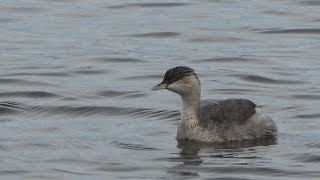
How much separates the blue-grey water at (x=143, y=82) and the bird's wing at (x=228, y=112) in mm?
532

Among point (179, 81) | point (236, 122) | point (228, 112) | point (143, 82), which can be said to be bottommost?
point (143, 82)

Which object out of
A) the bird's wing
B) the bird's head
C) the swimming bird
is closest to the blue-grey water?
the swimming bird

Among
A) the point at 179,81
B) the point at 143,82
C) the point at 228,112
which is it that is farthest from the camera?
the point at 143,82

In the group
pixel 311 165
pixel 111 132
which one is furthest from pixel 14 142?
pixel 311 165

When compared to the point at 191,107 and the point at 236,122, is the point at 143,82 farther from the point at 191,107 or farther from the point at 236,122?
the point at 236,122

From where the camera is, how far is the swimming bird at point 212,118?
58.5 feet

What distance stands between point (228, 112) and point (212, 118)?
0.77ft

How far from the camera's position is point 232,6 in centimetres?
3097

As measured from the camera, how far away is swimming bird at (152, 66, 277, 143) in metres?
17.8

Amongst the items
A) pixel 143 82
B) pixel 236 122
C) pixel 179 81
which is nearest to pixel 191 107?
pixel 179 81

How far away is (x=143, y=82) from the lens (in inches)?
869

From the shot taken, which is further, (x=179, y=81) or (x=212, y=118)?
(x=212, y=118)

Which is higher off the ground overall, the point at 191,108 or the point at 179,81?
the point at 179,81

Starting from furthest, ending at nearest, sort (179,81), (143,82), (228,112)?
(143,82) < (228,112) < (179,81)
